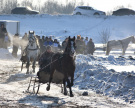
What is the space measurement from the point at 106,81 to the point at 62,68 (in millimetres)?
2345

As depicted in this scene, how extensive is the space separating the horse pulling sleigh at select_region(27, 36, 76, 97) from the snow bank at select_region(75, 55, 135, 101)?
147 centimetres

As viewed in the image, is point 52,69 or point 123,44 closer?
point 52,69

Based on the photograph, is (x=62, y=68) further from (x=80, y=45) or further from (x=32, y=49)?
(x=80, y=45)

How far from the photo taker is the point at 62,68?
35.0 feet

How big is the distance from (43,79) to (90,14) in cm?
4199

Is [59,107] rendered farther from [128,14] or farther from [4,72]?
[128,14]

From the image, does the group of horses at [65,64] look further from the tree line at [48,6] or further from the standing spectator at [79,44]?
the tree line at [48,6]

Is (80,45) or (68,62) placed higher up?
(68,62)

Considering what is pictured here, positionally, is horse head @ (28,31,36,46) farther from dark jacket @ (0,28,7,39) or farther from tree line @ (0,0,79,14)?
tree line @ (0,0,79,14)

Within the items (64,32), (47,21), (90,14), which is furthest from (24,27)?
(90,14)

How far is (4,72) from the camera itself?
16188 millimetres

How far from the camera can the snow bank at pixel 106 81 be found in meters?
11.0

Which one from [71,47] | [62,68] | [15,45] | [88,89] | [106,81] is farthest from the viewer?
[15,45]

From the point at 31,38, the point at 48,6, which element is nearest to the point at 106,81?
the point at 31,38
